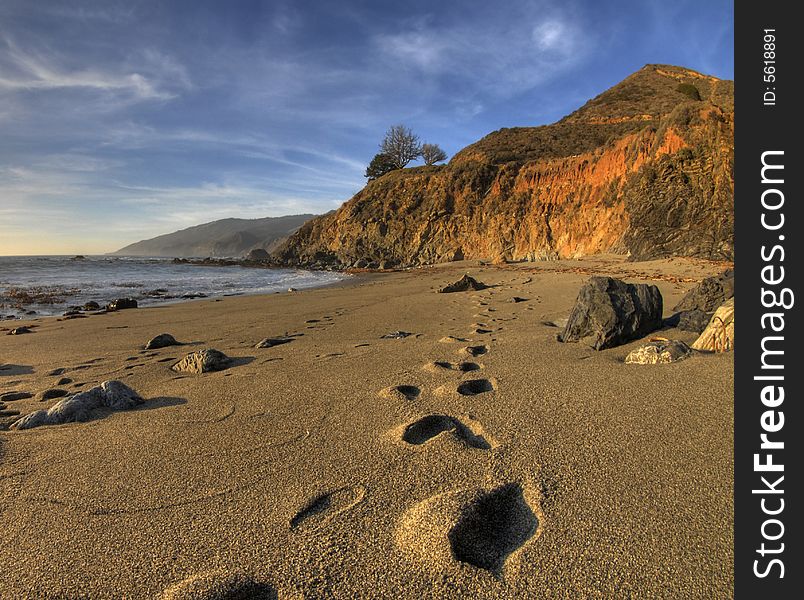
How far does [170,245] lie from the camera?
191m

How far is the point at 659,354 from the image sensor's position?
9.08 ft

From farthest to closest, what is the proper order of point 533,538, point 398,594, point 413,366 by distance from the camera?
1. point 413,366
2. point 533,538
3. point 398,594

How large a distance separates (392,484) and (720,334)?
9.27ft

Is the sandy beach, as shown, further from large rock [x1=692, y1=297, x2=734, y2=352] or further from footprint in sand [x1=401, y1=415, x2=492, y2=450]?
large rock [x1=692, y1=297, x2=734, y2=352]

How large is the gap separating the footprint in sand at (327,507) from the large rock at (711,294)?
3.86 metres

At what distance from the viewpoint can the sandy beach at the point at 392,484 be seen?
43.9 inches

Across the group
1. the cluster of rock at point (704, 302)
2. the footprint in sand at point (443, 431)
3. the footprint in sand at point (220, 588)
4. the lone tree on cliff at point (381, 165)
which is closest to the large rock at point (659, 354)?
the cluster of rock at point (704, 302)

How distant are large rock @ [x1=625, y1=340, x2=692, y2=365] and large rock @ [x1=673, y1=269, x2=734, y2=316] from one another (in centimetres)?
126

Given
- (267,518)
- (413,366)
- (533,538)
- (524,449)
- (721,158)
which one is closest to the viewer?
(533,538)

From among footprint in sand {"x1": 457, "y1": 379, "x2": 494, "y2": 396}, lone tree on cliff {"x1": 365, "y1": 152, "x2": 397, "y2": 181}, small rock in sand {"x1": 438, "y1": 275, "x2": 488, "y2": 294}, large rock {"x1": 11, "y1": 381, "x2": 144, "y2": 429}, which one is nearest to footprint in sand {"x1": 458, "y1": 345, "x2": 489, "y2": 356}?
footprint in sand {"x1": 457, "y1": 379, "x2": 494, "y2": 396}

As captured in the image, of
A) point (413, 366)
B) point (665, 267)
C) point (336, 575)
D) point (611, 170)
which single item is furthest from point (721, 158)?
point (336, 575)

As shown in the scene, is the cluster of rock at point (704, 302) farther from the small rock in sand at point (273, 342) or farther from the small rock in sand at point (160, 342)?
the small rock in sand at point (160, 342)
